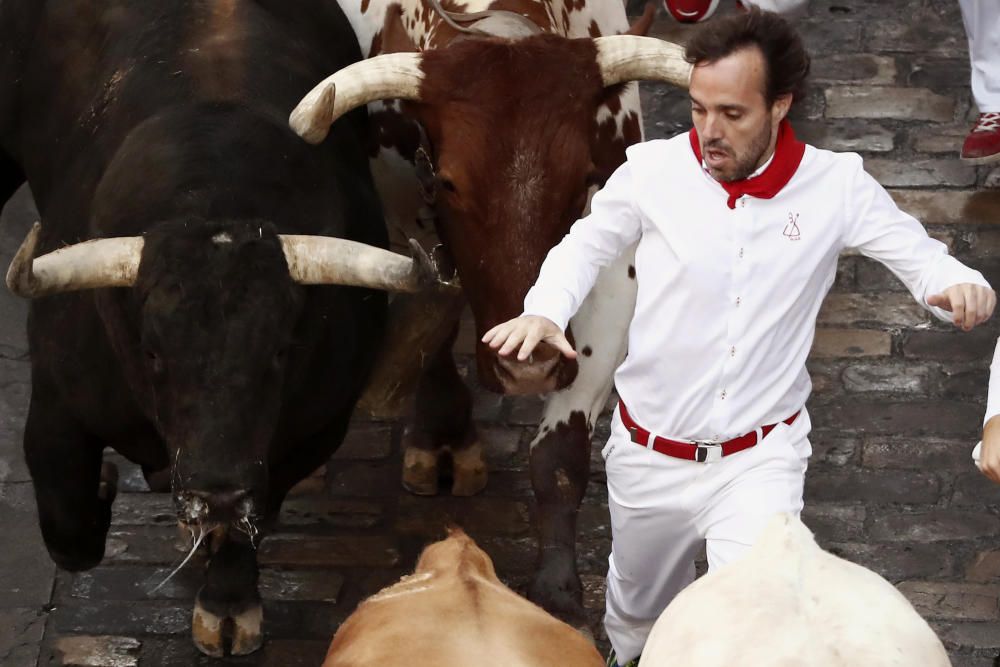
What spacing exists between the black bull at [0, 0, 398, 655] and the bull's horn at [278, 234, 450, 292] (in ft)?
0.25

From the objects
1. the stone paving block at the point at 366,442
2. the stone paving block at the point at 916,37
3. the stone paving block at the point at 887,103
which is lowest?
the stone paving block at the point at 366,442

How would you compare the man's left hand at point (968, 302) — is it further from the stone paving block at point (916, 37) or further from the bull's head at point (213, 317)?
the stone paving block at point (916, 37)

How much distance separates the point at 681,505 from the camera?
177 inches

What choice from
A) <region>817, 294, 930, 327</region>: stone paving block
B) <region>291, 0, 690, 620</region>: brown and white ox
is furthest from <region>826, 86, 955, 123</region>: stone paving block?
<region>291, 0, 690, 620</region>: brown and white ox

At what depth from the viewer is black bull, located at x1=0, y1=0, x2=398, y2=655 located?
4.89 metres

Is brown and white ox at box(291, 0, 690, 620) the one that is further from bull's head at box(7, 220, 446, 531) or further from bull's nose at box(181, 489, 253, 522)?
bull's nose at box(181, 489, 253, 522)

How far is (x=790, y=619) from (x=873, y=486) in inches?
152

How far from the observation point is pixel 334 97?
18.1 ft

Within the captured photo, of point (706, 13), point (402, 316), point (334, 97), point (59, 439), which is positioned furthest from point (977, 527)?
point (706, 13)

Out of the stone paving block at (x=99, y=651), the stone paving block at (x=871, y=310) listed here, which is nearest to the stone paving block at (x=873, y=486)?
the stone paving block at (x=871, y=310)

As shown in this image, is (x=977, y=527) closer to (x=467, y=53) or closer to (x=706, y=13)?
(x=467, y=53)

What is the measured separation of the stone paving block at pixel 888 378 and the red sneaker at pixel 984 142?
1.49 m

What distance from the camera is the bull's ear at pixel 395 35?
6.18 metres

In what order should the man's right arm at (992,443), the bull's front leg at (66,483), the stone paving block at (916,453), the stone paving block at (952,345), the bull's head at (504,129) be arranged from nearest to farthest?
1. the man's right arm at (992,443)
2. the bull's head at (504,129)
3. the bull's front leg at (66,483)
4. the stone paving block at (916,453)
5. the stone paving block at (952,345)
